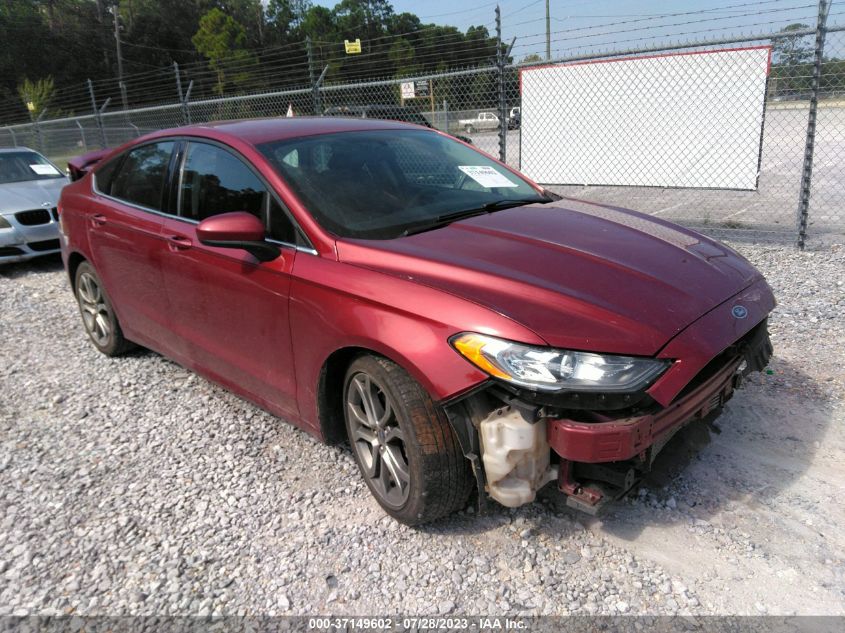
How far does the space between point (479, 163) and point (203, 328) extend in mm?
1842

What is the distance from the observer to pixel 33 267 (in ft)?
27.1

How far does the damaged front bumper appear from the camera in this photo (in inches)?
88.5

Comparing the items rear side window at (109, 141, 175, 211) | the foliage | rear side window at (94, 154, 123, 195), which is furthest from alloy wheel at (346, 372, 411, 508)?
the foliage

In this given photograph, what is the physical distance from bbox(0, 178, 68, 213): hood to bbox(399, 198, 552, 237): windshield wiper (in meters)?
→ 6.49

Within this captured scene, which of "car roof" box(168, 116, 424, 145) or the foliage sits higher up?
the foliage

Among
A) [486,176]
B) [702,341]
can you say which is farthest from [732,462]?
[486,176]

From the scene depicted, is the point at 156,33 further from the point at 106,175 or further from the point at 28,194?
the point at 106,175

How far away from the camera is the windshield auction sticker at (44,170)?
9.08 metres

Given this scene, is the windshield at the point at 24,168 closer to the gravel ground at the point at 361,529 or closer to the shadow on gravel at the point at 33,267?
the shadow on gravel at the point at 33,267

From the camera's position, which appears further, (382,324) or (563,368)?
(382,324)

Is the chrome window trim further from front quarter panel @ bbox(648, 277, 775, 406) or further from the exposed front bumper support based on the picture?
front quarter panel @ bbox(648, 277, 775, 406)

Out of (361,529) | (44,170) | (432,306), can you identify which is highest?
(44,170)

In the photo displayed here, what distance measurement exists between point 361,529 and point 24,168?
8.62m

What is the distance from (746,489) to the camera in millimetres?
2908
